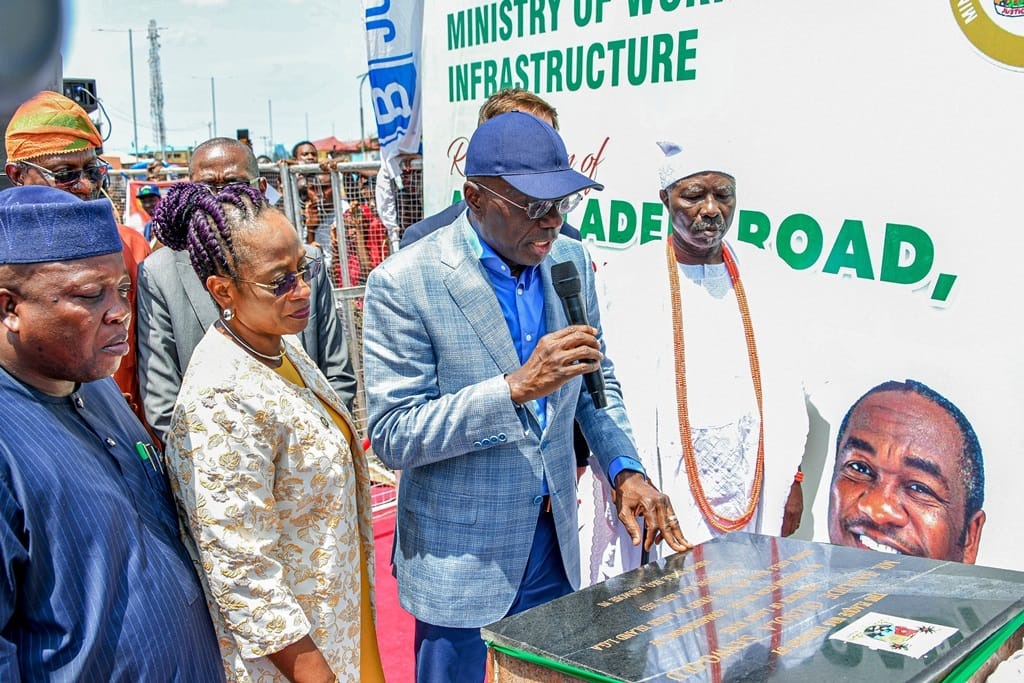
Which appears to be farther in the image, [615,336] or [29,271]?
[615,336]

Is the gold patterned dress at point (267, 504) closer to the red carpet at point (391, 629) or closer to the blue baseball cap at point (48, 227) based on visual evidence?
the blue baseball cap at point (48, 227)

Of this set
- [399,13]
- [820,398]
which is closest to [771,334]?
[820,398]

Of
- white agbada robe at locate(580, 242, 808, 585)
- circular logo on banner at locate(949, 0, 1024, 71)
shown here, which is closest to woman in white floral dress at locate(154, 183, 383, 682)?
white agbada robe at locate(580, 242, 808, 585)

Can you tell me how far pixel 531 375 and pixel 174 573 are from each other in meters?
0.85

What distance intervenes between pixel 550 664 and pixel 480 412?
742 millimetres

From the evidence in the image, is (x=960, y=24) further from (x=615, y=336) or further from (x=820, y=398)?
(x=615, y=336)

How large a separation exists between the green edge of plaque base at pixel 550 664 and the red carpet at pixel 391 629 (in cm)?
210

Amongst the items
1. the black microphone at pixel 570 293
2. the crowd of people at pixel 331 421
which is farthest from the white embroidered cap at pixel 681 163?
the black microphone at pixel 570 293

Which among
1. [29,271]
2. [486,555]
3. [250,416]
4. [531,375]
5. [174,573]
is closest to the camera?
[29,271]

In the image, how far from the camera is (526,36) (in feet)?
12.4

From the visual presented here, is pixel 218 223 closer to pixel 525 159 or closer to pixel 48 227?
pixel 48 227

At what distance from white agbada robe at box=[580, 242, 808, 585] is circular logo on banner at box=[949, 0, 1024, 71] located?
39.1 inches

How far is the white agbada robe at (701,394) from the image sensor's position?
3.03 m

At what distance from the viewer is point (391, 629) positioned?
4.07 meters
